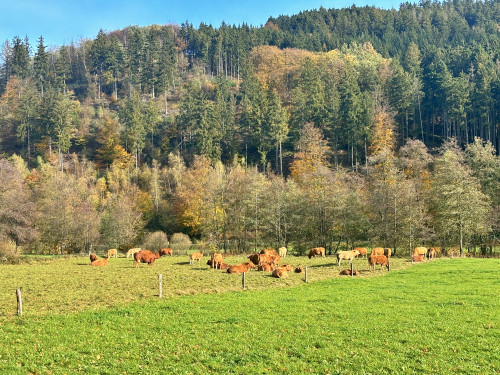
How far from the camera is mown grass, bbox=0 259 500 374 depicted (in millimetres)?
11227

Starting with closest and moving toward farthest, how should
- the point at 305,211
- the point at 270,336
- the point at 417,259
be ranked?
1. the point at 270,336
2. the point at 417,259
3. the point at 305,211

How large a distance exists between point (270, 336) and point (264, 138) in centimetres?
7978

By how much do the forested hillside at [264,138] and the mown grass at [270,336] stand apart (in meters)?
33.1

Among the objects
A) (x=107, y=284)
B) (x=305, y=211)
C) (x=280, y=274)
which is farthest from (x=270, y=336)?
(x=305, y=211)

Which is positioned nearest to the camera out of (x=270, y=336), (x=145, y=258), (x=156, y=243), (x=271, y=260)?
(x=270, y=336)

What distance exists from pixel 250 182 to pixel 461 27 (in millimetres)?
163743

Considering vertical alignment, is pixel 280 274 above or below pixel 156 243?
above

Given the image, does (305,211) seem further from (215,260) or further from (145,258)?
(145,258)

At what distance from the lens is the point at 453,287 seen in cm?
2347

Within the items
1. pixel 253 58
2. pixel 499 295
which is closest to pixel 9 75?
pixel 253 58

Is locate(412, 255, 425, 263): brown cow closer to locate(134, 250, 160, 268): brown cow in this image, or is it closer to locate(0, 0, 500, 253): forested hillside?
locate(0, 0, 500, 253): forested hillside

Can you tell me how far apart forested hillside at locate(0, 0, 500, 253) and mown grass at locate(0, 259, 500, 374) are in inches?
1302

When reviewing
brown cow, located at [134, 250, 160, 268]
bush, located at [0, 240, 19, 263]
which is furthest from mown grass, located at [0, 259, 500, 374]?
bush, located at [0, 240, 19, 263]

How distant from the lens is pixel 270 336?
14.0m
